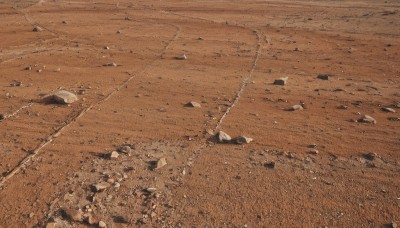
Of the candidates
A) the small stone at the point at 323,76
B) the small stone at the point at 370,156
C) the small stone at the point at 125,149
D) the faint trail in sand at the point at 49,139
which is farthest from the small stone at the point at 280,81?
the small stone at the point at 125,149

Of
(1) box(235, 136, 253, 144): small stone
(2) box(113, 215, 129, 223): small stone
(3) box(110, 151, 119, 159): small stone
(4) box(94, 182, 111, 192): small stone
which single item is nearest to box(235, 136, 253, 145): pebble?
(1) box(235, 136, 253, 144): small stone

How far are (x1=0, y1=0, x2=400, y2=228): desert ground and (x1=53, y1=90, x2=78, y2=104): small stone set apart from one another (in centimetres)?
11

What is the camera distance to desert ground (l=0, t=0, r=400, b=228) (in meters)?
5.77

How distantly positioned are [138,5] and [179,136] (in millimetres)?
29444

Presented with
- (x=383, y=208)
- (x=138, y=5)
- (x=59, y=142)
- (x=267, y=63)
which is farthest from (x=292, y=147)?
(x=138, y=5)

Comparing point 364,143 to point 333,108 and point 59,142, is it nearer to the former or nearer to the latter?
point 333,108

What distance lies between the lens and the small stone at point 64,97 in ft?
31.1

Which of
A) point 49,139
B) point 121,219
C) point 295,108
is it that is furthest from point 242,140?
point 49,139

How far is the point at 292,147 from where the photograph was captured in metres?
7.62

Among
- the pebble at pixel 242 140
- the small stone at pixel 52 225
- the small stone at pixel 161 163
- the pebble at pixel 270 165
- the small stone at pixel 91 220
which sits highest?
the pebble at pixel 242 140

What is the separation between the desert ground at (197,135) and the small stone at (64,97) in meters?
0.11

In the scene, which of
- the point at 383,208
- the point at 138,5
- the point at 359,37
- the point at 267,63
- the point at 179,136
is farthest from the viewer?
the point at 138,5

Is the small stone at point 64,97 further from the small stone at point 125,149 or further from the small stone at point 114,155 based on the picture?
the small stone at point 114,155

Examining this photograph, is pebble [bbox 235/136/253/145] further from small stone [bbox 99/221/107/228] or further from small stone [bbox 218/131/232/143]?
small stone [bbox 99/221/107/228]
